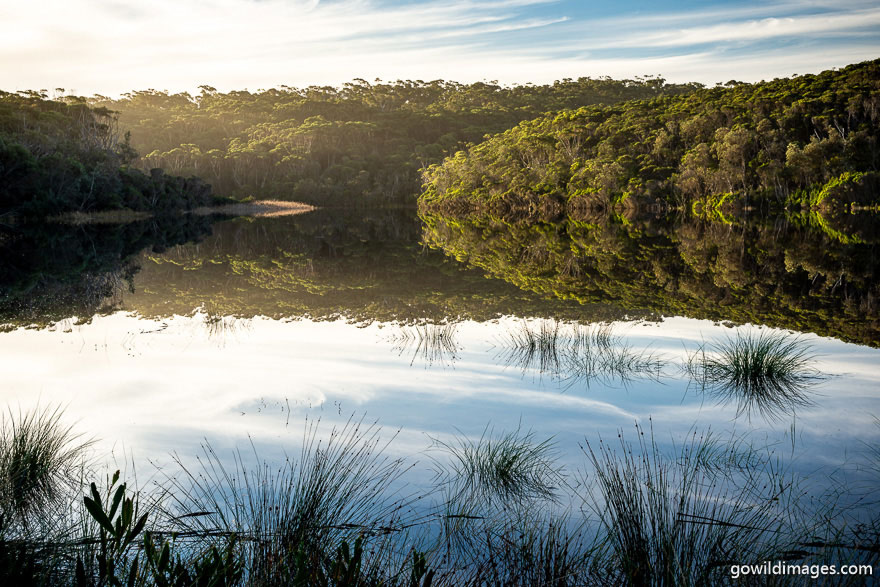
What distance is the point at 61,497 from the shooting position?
4.62 meters

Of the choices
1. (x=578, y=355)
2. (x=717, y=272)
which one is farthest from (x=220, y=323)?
(x=717, y=272)

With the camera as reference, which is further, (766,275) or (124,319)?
(766,275)

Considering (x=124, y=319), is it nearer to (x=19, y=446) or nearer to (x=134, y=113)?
(x=19, y=446)

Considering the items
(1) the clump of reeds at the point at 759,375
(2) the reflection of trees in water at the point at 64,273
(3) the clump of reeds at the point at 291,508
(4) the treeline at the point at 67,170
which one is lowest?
(1) the clump of reeds at the point at 759,375

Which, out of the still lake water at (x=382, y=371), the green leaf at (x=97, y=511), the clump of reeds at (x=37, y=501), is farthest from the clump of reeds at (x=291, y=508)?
the green leaf at (x=97, y=511)

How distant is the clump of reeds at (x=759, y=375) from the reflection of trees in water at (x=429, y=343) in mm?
2908

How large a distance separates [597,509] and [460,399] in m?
2.82

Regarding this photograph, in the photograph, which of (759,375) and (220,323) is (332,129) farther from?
(759,375)

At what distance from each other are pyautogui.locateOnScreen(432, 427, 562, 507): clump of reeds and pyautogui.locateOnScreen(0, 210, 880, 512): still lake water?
0.17 meters

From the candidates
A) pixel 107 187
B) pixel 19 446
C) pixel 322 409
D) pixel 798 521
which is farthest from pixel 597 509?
pixel 107 187

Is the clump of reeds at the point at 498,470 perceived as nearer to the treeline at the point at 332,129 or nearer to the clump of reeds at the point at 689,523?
the clump of reeds at the point at 689,523

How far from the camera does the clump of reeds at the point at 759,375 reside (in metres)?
6.86

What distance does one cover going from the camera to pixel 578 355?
888 cm

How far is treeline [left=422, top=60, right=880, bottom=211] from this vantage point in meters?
46.7
